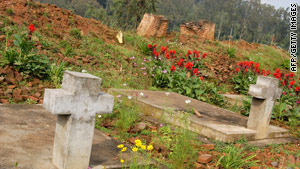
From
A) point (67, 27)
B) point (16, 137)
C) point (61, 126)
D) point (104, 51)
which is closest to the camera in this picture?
point (61, 126)

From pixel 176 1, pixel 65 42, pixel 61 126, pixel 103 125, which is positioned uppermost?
pixel 176 1

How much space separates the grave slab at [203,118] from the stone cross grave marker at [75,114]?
1515 mm

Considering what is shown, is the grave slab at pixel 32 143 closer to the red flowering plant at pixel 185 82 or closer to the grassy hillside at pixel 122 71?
the grassy hillside at pixel 122 71

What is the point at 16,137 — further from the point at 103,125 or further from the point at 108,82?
the point at 108,82

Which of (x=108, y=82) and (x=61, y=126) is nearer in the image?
(x=61, y=126)

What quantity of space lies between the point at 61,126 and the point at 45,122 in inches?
48.3

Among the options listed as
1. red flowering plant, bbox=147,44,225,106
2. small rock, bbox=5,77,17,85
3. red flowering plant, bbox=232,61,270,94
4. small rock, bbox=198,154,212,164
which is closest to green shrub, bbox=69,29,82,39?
red flowering plant, bbox=147,44,225,106

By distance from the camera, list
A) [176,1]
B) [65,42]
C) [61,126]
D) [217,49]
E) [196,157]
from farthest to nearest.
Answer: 1. [176,1]
2. [217,49]
3. [65,42]
4. [196,157]
5. [61,126]

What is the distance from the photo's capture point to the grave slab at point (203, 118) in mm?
4059

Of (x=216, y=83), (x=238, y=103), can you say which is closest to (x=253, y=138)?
(x=238, y=103)

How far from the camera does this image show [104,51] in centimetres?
851

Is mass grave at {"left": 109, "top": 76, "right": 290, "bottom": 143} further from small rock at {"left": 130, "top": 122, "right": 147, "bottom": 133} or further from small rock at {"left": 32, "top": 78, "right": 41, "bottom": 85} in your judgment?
small rock at {"left": 32, "top": 78, "right": 41, "bottom": 85}

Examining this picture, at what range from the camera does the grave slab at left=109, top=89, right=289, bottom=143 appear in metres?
4.06

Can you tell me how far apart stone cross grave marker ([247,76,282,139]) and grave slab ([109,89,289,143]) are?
14cm
